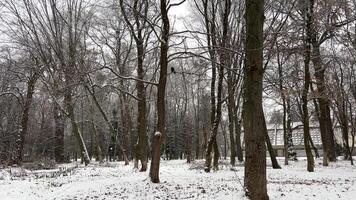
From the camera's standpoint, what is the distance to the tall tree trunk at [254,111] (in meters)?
8.89

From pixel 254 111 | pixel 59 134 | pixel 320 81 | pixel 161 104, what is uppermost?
pixel 320 81

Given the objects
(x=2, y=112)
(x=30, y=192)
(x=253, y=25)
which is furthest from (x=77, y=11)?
(x=253, y=25)

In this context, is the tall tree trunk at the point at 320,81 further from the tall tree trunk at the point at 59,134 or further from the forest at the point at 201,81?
the tall tree trunk at the point at 59,134

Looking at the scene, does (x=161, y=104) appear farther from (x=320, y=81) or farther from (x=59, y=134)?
(x=59, y=134)

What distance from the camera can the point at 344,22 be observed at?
19.3m

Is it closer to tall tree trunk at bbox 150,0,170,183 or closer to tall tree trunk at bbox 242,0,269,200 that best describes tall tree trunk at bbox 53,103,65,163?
tall tree trunk at bbox 150,0,170,183

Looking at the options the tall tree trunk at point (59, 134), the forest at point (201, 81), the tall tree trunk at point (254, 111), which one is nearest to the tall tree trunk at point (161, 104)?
the forest at point (201, 81)

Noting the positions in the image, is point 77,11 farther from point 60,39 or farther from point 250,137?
point 250,137

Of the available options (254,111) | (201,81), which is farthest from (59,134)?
(254,111)

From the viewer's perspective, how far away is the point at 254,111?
9.04 m

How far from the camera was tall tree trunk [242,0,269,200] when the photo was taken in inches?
350

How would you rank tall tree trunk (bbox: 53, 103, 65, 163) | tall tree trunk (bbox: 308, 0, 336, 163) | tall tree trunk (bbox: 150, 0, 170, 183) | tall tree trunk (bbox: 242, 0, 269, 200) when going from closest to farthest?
tall tree trunk (bbox: 242, 0, 269, 200) < tall tree trunk (bbox: 150, 0, 170, 183) < tall tree trunk (bbox: 308, 0, 336, 163) < tall tree trunk (bbox: 53, 103, 65, 163)

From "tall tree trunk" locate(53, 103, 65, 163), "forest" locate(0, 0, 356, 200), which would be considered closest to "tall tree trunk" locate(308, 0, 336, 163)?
"forest" locate(0, 0, 356, 200)

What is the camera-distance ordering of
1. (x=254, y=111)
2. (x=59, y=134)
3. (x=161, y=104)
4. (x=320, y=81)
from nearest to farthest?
(x=254, y=111)
(x=161, y=104)
(x=320, y=81)
(x=59, y=134)
